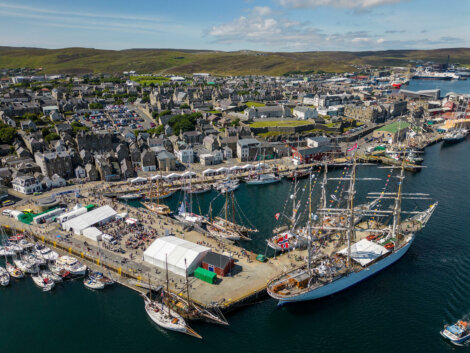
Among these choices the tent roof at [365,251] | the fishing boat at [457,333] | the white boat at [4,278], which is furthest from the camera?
the tent roof at [365,251]

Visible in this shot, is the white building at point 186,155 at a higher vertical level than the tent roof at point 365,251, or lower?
higher

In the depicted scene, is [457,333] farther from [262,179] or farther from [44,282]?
[262,179]

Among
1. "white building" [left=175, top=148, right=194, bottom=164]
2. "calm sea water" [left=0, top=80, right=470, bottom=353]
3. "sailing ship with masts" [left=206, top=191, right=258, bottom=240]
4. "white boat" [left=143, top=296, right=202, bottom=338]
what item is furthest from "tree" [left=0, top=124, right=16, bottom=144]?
"white boat" [left=143, top=296, right=202, bottom=338]

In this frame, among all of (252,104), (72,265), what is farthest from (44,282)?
(252,104)

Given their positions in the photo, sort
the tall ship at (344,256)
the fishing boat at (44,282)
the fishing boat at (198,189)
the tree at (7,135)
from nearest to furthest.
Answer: the tall ship at (344,256) < the fishing boat at (44,282) < the fishing boat at (198,189) < the tree at (7,135)

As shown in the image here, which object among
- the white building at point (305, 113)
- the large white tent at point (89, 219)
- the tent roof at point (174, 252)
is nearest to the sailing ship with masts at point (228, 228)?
the tent roof at point (174, 252)

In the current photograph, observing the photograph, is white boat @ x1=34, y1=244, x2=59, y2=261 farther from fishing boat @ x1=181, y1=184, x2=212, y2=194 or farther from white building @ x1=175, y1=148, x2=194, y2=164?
white building @ x1=175, y1=148, x2=194, y2=164

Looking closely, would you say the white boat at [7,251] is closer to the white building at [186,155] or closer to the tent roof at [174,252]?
the tent roof at [174,252]
